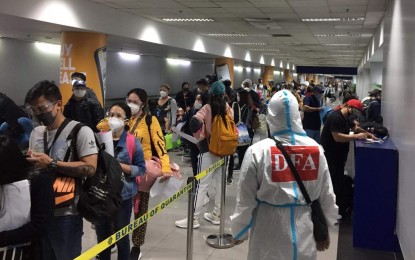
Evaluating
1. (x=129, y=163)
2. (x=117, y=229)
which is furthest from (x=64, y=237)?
(x=129, y=163)

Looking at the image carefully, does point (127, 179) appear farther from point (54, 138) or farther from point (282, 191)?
point (282, 191)

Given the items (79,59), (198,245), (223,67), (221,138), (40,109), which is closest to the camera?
(40,109)

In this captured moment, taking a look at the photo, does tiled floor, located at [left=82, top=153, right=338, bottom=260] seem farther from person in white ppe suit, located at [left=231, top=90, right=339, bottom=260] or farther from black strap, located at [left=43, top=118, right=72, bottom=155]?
black strap, located at [left=43, top=118, right=72, bottom=155]

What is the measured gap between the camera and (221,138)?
4652mm

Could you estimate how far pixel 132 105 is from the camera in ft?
12.6

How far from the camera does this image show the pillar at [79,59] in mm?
9062

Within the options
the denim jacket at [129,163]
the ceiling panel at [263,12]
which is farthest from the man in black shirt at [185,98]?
the denim jacket at [129,163]

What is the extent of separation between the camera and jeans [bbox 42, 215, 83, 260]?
2.24 m

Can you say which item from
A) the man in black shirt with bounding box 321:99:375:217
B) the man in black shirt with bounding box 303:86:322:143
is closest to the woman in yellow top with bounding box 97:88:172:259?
the man in black shirt with bounding box 321:99:375:217

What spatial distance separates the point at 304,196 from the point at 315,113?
18.5ft

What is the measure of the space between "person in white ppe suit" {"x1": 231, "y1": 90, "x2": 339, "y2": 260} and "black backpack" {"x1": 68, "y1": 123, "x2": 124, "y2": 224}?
0.76 metres

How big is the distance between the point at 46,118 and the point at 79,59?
7.09 meters

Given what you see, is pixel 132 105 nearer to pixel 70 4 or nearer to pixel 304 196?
pixel 304 196

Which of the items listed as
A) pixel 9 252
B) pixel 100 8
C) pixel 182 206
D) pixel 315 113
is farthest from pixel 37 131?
pixel 100 8
